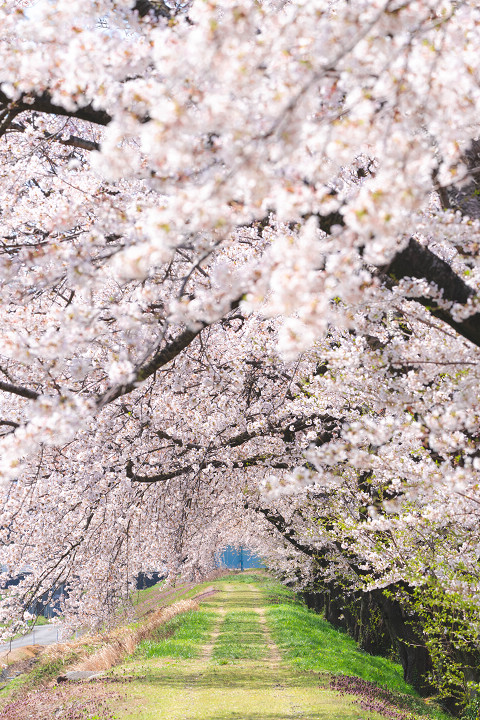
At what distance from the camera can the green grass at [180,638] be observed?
590 inches

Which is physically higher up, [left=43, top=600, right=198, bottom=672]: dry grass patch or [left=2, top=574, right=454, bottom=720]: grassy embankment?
[left=2, top=574, right=454, bottom=720]: grassy embankment

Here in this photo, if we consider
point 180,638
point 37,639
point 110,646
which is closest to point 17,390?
point 110,646

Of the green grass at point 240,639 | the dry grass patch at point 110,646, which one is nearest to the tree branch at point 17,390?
the green grass at point 240,639

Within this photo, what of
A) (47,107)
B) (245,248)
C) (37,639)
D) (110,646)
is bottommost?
(37,639)

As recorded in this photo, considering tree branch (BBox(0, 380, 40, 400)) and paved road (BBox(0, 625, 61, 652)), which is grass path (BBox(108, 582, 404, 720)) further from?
paved road (BBox(0, 625, 61, 652))

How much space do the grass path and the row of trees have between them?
→ 6.75 ft

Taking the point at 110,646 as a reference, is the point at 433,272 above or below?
above

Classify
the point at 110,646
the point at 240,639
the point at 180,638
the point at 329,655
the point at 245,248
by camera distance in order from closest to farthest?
1. the point at 245,248
2. the point at 329,655
3. the point at 110,646
4. the point at 180,638
5. the point at 240,639

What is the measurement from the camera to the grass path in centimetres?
934

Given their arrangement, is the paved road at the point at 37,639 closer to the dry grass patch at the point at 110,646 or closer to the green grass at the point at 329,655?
the dry grass patch at the point at 110,646

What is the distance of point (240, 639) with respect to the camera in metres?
17.8

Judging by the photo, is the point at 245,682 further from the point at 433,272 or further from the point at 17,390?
the point at 433,272

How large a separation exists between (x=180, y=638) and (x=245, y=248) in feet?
44.5

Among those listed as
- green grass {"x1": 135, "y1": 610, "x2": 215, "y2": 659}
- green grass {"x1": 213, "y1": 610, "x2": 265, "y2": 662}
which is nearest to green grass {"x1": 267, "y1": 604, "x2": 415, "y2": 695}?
green grass {"x1": 213, "y1": 610, "x2": 265, "y2": 662}
